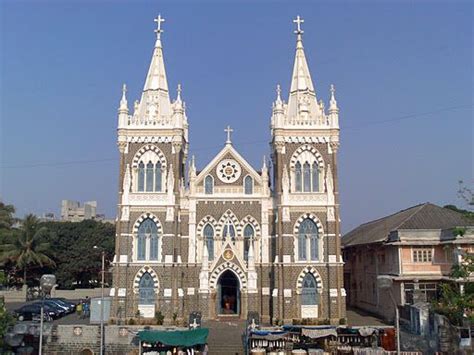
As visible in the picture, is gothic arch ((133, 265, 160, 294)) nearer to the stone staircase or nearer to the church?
the church

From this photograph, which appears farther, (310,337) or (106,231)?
(106,231)

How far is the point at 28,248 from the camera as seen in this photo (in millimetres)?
53844

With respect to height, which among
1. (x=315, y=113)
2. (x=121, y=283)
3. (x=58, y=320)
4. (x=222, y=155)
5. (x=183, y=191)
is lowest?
(x=58, y=320)

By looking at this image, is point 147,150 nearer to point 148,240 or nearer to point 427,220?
point 148,240

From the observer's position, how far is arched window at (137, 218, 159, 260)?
36.8 metres

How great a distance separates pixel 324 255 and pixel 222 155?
9964 millimetres

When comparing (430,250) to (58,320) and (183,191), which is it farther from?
(58,320)

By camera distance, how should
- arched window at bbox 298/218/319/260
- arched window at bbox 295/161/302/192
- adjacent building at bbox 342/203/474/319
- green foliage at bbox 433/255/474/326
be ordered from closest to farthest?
green foliage at bbox 433/255/474/326 → adjacent building at bbox 342/203/474/319 → arched window at bbox 298/218/319/260 → arched window at bbox 295/161/302/192

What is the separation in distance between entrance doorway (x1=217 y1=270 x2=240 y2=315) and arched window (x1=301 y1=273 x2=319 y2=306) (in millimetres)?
4463

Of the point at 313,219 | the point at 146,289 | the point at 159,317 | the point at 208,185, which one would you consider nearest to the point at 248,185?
the point at 208,185

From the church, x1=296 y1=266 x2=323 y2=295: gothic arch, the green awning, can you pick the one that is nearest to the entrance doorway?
the church

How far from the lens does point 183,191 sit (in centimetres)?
3891

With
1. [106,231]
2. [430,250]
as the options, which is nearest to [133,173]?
[430,250]

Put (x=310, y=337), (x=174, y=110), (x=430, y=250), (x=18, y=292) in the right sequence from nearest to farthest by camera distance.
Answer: (x=310, y=337), (x=430, y=250), (x=174, y=110), (x=18, y=292)
